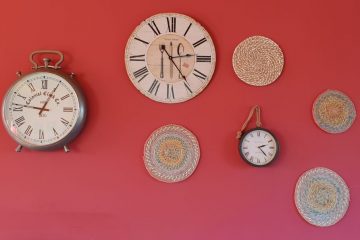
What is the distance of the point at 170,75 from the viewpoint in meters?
1.52

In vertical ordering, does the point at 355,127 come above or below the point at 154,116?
below

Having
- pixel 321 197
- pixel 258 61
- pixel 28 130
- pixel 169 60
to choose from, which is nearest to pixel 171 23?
pixel 169 60

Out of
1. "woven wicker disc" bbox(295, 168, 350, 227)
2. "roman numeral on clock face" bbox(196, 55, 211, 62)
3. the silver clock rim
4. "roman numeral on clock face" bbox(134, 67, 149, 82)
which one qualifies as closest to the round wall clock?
"woven wicker disc" bbox(295, 168, 350, 227)

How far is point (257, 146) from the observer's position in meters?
1.49

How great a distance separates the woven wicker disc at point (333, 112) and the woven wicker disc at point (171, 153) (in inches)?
20.5

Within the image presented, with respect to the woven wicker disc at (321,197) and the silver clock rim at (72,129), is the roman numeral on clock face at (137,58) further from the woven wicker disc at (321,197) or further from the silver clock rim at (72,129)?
the woven wicker disc at (321,197)

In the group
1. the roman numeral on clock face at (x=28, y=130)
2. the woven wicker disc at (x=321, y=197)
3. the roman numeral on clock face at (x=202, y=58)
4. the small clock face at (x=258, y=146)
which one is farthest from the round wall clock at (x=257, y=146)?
the roman numeral on clock face at (x=28, y=130)

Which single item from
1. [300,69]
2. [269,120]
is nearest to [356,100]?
[300,69]

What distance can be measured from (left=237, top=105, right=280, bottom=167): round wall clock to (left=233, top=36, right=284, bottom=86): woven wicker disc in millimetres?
207

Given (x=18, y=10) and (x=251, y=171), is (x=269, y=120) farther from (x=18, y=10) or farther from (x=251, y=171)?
(x=18, y=10)

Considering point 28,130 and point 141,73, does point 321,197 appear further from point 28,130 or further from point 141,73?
point 28,130

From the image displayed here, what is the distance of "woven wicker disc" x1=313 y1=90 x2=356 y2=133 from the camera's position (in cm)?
153

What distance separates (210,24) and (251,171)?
63 centimetres

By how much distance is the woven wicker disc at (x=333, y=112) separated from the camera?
1.53 metres
